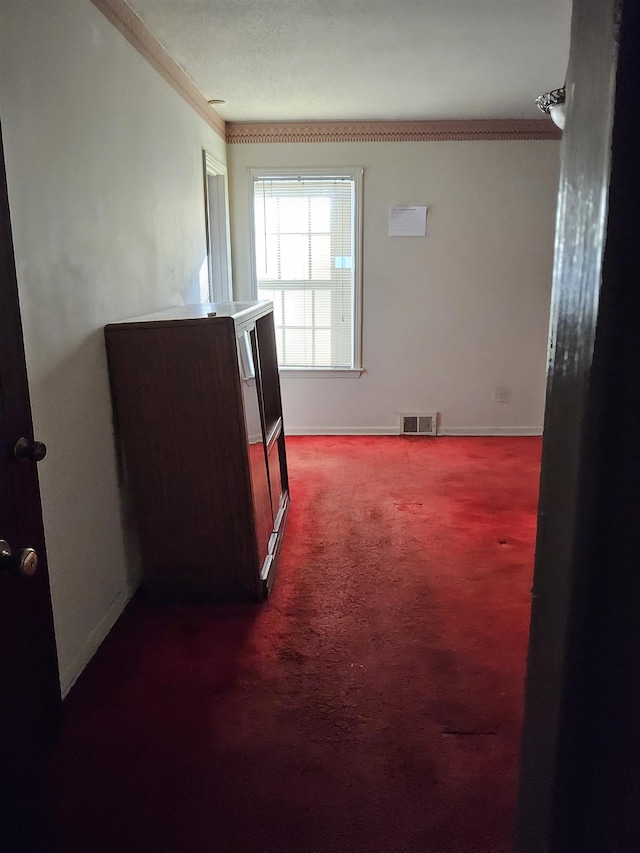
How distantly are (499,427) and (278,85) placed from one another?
305 centimetres

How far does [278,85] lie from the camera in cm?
376

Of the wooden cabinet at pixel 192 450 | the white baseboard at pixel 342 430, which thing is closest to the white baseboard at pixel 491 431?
the white baseboard at pixel 342 430

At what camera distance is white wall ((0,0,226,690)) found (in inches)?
72.7

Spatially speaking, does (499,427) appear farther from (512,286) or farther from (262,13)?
(262,13)

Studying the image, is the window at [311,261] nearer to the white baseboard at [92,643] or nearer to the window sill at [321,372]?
the window sill at [321,372]

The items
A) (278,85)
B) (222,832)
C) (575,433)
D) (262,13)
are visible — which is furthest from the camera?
(278,85)

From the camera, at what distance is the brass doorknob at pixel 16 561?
3.73ft

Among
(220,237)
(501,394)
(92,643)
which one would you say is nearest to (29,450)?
(92,643)

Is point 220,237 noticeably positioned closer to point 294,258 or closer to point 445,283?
point 294,258

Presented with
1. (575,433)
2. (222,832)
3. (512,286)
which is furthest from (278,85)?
(575,433)

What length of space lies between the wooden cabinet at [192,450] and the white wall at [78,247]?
0.35ft

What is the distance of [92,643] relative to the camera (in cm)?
232

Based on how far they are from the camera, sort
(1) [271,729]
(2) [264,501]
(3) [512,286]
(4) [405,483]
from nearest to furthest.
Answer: (1) [271,729] < (2) [264,501] < (4) [405,483] < (3) [512,286]

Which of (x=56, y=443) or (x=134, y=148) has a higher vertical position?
(x=134, y=148)
